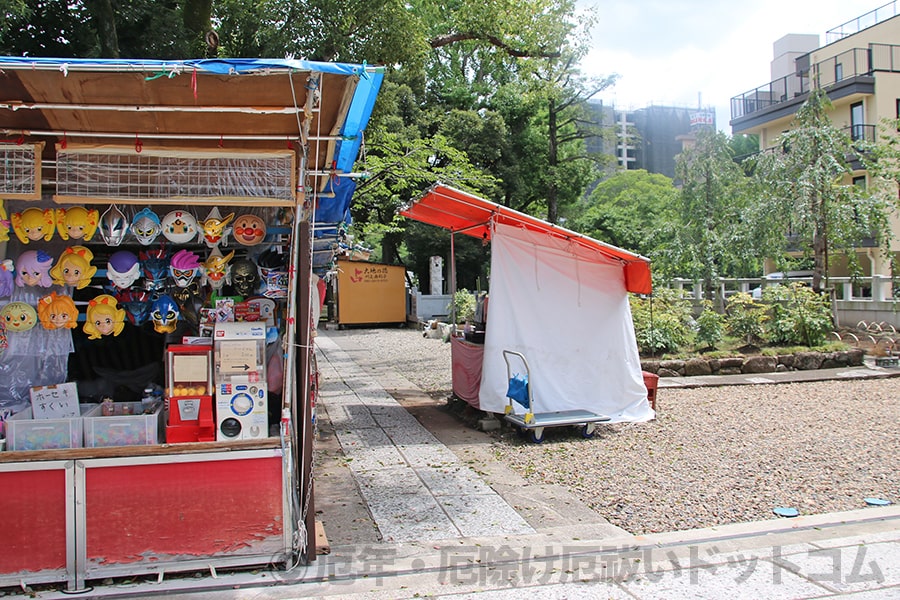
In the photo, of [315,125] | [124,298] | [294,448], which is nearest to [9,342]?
[124,298]

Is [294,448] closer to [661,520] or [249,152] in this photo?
[249,152]

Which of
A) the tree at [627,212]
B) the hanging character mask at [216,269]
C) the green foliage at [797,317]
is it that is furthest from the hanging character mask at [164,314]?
the tree at [627,212]

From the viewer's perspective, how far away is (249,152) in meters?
4.78

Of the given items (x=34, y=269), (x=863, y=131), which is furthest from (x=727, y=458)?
(x=863, y=131)

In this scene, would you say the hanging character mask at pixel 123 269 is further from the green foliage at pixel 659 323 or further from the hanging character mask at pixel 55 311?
the green foliage at pixel 659 323

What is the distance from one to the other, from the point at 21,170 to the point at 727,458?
7.04 meters

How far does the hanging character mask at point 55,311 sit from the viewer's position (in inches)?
193

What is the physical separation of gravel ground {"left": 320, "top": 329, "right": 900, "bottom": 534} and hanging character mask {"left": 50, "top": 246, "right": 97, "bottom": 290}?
442cm

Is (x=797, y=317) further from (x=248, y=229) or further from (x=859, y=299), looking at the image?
(x=248, y=229)

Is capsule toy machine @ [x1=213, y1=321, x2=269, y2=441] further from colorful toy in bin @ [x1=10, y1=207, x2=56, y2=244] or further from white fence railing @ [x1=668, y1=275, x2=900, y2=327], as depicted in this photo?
white fence railing @ [x1=668, y1=275, x2=900, y2=327]

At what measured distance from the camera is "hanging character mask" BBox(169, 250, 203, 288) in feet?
16.7

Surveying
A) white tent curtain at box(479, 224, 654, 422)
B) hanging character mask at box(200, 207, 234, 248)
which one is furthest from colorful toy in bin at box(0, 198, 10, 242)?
white tent curtain at box(479, 224, 654, 422)

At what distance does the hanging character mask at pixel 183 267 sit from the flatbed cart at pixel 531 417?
3.98m

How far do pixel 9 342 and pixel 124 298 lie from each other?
2.76 ft
